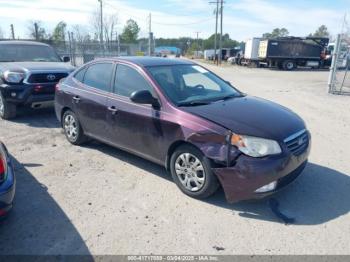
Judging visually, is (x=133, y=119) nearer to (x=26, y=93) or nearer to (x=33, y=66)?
(x=26, y=93)

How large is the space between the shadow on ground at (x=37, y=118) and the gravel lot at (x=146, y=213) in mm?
1962

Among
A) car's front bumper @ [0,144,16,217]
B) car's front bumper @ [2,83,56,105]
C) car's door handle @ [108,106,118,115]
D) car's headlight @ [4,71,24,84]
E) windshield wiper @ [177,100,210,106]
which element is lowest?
car's front bumper @ [0,144,16,217]

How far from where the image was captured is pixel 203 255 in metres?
2.94

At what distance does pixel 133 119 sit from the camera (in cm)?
445

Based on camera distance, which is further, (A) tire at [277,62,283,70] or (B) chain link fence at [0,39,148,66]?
(A) tire at [277,62,283,70]

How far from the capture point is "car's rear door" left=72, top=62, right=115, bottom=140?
4.99 metres

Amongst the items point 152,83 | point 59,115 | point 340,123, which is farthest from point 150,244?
point 340,123

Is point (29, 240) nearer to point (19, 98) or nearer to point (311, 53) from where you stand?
point (19, 98)

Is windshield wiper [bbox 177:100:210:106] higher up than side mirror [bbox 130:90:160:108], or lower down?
lower down

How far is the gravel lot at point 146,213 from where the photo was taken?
3.07 metres

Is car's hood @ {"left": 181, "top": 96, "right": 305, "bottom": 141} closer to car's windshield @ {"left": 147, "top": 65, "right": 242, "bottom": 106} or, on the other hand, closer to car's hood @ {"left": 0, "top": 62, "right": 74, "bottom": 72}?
car's windshield @ {"left": 147, "top": 65, "right": 242, "bottom": 106}

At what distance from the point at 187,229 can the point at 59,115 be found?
3.90 meters

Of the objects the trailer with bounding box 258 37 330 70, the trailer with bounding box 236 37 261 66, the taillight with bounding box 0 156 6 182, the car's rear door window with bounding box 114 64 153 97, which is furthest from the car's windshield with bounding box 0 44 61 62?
the trailer with bounding box 236 37 261 66

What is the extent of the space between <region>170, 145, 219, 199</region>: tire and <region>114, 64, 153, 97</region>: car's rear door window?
1.07m
